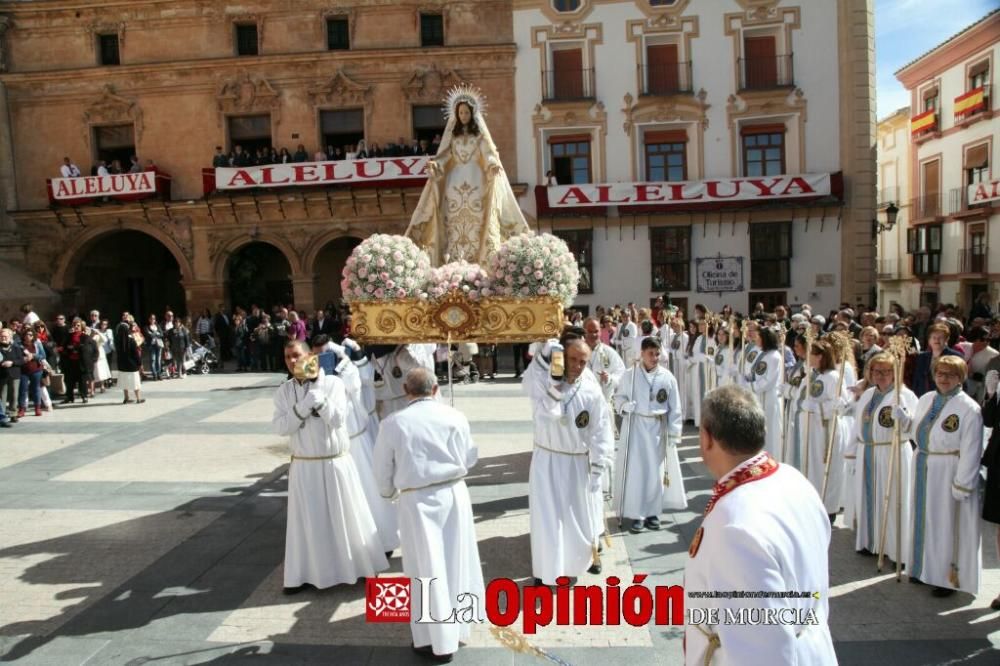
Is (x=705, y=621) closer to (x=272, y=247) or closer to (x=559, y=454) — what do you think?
(x=559, y=454)

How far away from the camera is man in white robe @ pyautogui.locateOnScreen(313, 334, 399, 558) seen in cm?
681

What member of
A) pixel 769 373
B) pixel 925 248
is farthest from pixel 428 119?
pixel 925 248

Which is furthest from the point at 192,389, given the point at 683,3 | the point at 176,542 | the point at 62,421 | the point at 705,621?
the point at 683,3

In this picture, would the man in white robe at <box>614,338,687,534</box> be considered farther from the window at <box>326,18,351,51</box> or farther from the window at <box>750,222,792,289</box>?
the window at <box>326,18,351,51</box>

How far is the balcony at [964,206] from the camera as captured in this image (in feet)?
86.0

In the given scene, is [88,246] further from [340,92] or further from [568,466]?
[568,466]

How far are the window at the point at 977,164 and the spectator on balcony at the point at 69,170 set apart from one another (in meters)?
31.2

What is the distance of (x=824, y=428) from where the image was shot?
7301 mm

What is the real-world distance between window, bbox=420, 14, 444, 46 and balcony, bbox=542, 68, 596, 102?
3622 mm

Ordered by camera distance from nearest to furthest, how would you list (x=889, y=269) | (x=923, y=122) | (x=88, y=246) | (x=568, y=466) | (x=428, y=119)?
(x=568, y=466) → (x=428, y=119) → (x=88, y=246) → (x=923, y=122) → (x=889, y=269)

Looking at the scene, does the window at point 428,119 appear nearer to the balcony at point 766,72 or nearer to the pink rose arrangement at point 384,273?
the balcony at point 766,72

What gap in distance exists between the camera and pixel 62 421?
1338 cm

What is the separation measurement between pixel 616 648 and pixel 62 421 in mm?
12240

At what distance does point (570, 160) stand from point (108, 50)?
51.7 ft
